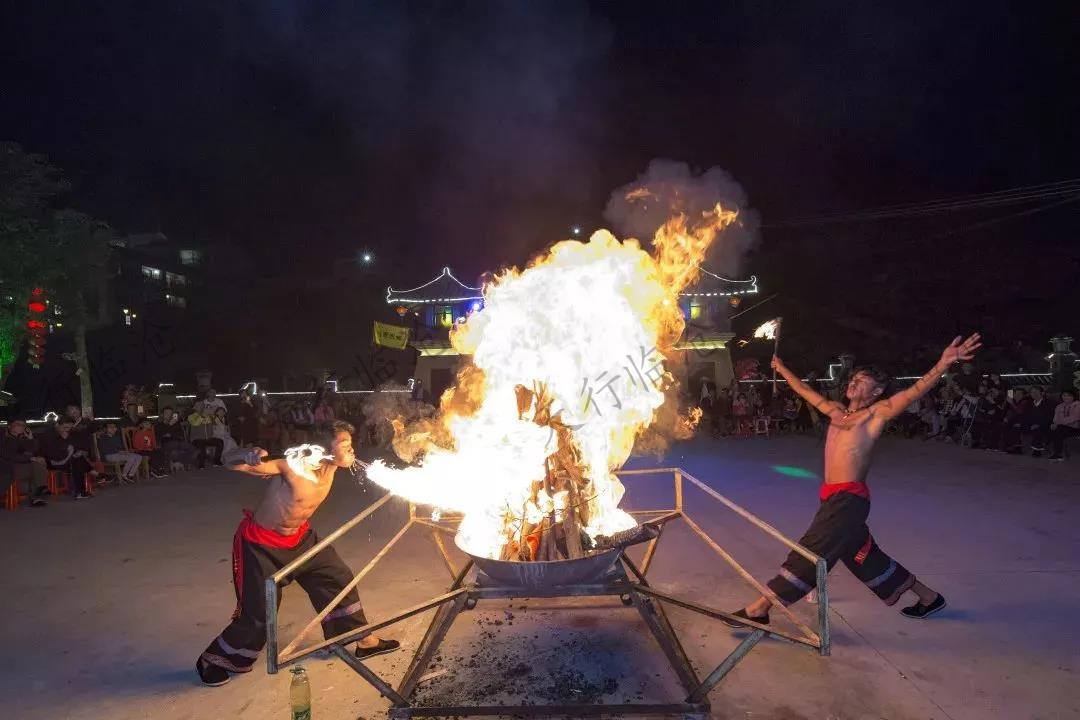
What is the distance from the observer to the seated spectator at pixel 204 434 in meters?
12.4

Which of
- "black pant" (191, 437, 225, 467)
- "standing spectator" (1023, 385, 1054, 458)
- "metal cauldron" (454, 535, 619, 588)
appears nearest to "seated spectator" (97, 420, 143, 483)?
"black pant" (191, 437, 225, 467)

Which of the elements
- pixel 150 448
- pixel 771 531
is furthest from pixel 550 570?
pixel 150 448

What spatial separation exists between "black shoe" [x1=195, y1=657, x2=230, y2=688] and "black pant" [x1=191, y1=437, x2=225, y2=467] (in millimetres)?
9941

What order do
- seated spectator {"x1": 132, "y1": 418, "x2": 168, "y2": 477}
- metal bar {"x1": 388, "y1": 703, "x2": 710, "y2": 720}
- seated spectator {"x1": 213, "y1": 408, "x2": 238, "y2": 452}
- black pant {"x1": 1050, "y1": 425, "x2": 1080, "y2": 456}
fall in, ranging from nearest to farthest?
1. metal bar {"x1": 388, "y1": 703, "x2": 710, "y2": 720}
2. black pant {"x1": 1050, "y1": 425, "x2": 1080, "y2": 456}
3. seated spectator {"x1": 132, "y1": 418, "x2": 168, "y2": 477}
4. seated spectator {"x1": 213, "y1": 408, "x2": 238, "y2": 452}

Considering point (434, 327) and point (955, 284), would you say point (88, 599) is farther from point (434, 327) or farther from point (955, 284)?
point (955, 284)

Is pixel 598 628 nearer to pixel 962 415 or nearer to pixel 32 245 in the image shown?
pixel 962 415

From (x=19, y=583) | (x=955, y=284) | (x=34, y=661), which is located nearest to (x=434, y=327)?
(x=19, y=583)

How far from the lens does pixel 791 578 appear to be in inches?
152

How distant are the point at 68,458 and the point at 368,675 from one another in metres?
9.42

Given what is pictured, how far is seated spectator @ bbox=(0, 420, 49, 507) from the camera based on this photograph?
349 inches

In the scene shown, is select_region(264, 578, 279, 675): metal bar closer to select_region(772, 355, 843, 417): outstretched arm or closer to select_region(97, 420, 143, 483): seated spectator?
select_region(772, 355, 843, 417): outstretched arm

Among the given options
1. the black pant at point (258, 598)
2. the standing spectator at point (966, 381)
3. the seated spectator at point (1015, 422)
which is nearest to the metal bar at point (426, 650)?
the black pant at point (258, 598)

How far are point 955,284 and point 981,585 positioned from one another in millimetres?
26565

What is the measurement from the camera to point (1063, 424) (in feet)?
34.9
